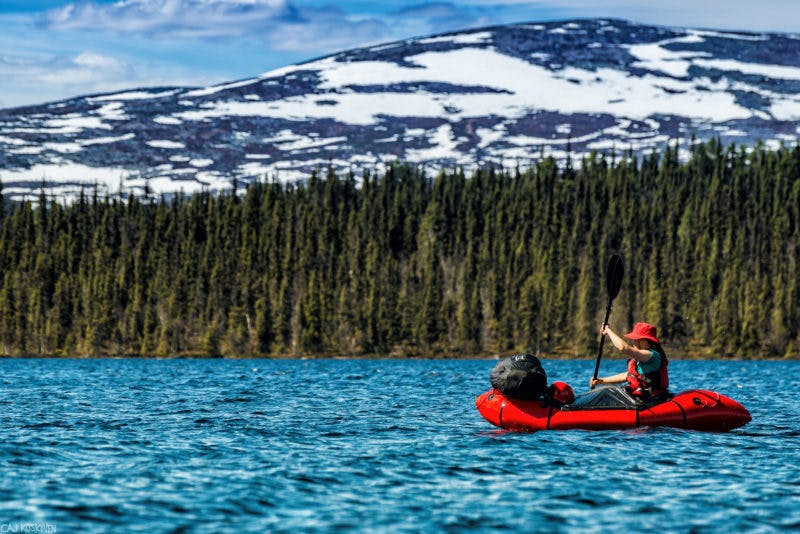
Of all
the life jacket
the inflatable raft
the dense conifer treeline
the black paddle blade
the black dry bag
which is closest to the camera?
the inflatable raft

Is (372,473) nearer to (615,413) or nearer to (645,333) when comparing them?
(615,413)

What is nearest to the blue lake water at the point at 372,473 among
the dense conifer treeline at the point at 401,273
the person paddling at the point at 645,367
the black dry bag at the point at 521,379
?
the black dry bag at the point at 521,379

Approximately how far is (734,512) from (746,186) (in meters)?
178

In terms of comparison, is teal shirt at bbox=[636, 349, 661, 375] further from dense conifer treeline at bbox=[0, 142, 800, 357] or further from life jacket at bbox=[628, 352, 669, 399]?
dense conifer treeline at bbox=[0, 142, 800, 357]

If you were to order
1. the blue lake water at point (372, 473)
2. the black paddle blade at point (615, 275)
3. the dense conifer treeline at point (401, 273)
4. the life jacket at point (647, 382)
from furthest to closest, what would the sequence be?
the dense conifer treeline at point (401, 273) → the black paddle blade at point (615, 275) → the life jacket at point (647, 382) → the blue lake water at point (372, 473)

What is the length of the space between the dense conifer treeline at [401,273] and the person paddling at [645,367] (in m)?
102

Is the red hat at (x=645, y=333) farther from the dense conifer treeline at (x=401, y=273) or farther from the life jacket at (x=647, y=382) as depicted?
the dense conifer treeline at (x=401, y=273)

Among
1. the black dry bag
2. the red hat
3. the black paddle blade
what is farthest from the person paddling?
the black paddle blade

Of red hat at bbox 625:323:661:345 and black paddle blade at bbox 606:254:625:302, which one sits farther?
black paddle blade at bbox 606:254:625:302

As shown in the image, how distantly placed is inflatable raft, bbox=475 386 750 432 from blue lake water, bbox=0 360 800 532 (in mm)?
507

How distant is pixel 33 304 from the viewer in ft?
465

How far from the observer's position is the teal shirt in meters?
29.3

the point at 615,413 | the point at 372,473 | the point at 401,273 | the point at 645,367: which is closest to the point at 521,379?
the point at 615,413

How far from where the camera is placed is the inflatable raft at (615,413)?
29297mm
